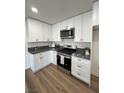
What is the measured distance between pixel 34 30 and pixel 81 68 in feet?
8.76

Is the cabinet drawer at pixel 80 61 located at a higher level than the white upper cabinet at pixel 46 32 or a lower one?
lower

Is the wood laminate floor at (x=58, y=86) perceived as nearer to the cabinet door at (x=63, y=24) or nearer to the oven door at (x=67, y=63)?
the oven door at (x=67, y=63)

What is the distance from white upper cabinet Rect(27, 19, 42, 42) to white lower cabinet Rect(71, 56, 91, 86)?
2.05m

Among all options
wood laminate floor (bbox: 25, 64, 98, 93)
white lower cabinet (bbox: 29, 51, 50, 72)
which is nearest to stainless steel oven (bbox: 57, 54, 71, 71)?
wood laminate floor (bbox: 25, 64, 98, 93)

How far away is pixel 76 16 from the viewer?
2.97m

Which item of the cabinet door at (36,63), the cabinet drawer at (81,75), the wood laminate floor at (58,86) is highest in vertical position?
the cabinet door at (36,63)

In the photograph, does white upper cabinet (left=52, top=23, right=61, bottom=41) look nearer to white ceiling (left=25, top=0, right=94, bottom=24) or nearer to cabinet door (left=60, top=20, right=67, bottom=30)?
cabinet door (left=60, top=20, right=67, bottom=30)

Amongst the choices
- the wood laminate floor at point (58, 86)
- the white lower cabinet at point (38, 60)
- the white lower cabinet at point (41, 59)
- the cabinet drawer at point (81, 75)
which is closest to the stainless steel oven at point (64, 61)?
the cabinet drawer at point (81, 75)

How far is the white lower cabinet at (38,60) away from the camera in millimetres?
3203

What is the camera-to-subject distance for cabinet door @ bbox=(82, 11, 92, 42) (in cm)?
251

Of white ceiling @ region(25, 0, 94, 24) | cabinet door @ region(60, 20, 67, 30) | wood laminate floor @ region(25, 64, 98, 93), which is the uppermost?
white ceiling @ region(25, 0, 94, 24)
